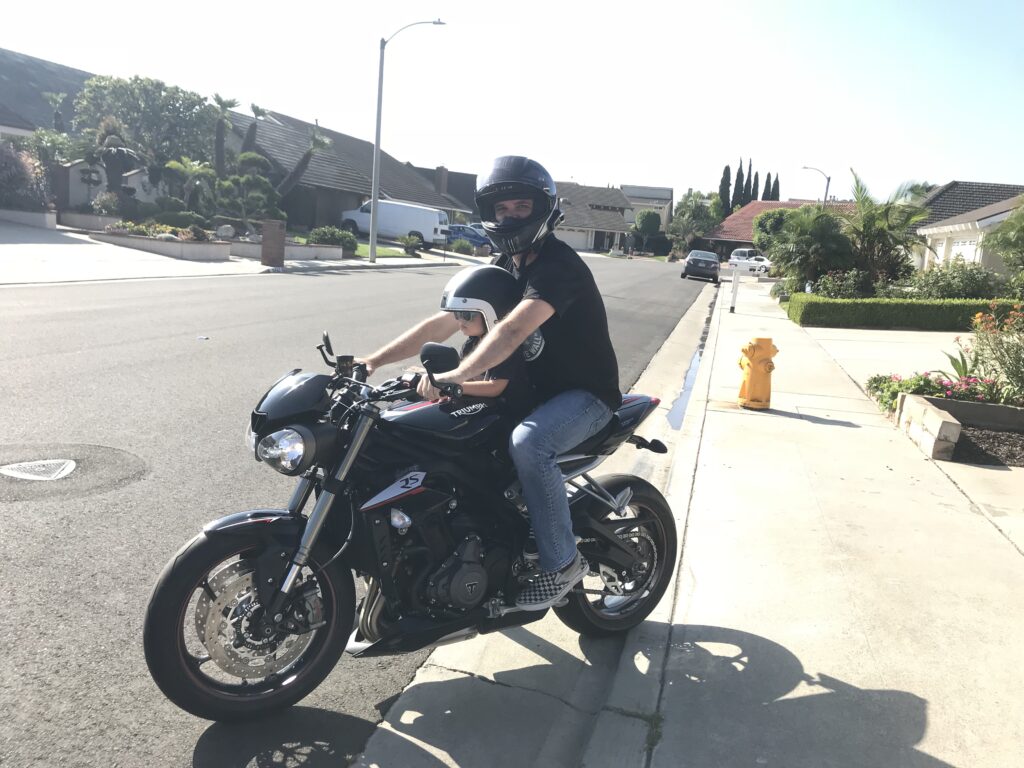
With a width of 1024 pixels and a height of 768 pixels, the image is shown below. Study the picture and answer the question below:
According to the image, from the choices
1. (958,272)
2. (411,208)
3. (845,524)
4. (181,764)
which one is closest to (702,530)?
(845,524)

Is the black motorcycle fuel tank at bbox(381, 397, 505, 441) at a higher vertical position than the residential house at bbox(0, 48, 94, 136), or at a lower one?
lower

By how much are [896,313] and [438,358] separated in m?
18.7

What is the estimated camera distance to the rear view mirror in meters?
2.70

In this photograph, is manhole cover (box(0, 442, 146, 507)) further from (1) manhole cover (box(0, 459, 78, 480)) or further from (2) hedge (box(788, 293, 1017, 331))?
(2) hedge (box(788, 293, 1017, 331))

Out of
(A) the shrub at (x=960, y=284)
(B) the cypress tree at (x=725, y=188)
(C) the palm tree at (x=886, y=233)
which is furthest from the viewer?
(B) the cypress tree at (x=725, y=188)

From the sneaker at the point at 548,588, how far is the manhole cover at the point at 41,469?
11.5ft

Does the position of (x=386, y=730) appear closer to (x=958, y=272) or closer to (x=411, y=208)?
(x=958, y=272)

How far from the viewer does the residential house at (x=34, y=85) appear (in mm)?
62031

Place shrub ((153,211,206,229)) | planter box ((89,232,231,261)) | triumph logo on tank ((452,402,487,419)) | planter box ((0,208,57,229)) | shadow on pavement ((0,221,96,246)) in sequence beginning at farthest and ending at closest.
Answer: shrub ((153,211,206,229))
planter box ((0,208,57,229))
planter box ((89,232,231,261))
shadow on pavement ((0,221,96,246))
triumph logo on tank ((452,402,487,419))

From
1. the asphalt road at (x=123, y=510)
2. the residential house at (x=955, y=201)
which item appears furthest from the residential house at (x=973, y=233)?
the asphalt road at (x=123, y=510)

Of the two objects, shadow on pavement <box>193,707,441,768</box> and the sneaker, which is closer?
shadow on pavement <box>193,707,441,768</box>

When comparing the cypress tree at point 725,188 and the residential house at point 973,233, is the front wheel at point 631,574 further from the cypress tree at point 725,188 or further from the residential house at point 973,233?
the cypress tree at point 725,188

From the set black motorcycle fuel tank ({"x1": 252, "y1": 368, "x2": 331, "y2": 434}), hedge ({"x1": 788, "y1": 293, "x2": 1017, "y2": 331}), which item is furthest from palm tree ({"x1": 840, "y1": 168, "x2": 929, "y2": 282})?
black motorcycle fuel tank ({"x1": 252, "y1": 368, "x2": 331, "y2": 434})

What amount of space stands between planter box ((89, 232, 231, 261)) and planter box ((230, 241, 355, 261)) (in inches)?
67.7
